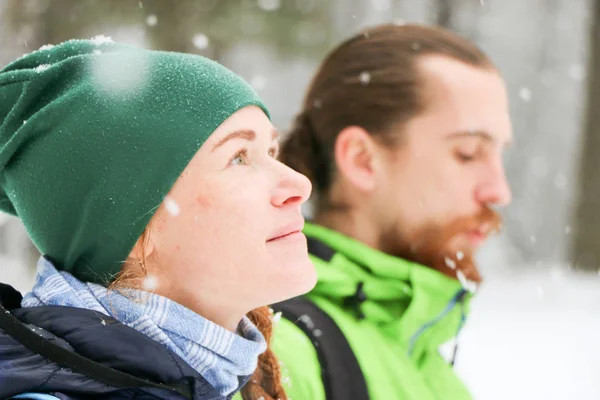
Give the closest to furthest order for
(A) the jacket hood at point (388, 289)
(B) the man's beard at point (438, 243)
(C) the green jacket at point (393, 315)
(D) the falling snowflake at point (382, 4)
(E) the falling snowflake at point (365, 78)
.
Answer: (C) the green jacket at point (393, 315)
(A) the jacket hood at point (388, 289)
(B) the man's beard at point (438, 243)
(E) the falling snowflake at point (365, 78)
(D) the falling snowflake at point (382, 4)

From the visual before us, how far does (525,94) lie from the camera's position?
8.73 metres

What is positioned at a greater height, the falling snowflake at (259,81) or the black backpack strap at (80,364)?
the black backpack strap at (80,364)

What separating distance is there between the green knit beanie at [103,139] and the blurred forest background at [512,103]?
1978 millimetres

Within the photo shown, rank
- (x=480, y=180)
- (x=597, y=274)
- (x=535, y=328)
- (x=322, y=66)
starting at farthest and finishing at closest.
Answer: (x=597, y=274), (x=535, y=328), (x=322, y=66), (x=480, y=180)

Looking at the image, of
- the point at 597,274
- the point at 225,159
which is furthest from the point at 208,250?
the point at 597,274

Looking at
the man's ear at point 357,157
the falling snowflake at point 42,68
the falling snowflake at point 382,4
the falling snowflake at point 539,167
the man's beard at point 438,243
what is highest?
the falling snowflake at point 42,68

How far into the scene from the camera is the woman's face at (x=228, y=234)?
1256 millimetres

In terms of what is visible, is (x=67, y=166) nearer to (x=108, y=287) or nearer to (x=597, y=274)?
(x=108, y=287)

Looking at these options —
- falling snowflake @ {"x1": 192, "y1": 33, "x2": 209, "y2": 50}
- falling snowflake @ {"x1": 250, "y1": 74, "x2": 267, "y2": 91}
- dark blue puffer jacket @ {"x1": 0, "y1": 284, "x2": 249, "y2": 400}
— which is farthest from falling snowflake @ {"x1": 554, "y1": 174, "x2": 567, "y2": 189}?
dark blue puffer jacket @ {"x1": 0, "y1": 284, "x2": 249, "y2": 400}

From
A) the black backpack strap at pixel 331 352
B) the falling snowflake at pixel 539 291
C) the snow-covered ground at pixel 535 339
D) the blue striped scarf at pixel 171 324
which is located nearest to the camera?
the blue striped scarf at pixel 171 324

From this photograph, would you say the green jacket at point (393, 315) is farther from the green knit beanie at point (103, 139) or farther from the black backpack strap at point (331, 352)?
the green knit beanie at point (103, 139)

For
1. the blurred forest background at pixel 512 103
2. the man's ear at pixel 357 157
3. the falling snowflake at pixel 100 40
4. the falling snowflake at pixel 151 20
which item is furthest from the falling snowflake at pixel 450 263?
the falling snowflake at pixel 151 20

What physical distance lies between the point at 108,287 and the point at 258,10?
5.61m

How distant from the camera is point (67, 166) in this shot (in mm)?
1276
